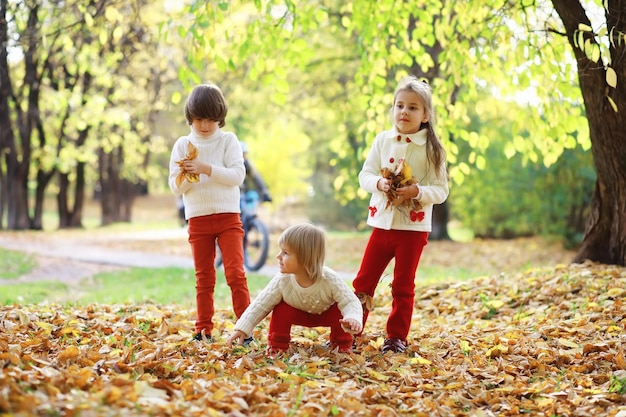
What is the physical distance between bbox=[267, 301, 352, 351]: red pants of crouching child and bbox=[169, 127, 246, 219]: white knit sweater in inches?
30.7

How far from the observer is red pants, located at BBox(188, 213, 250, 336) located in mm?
4211

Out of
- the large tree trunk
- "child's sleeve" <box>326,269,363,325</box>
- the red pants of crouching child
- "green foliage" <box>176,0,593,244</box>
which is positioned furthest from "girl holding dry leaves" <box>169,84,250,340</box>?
the large tree trunk

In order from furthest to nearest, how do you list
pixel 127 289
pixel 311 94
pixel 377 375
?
pixel 311 94
pixel 127 289
pixel 377 375

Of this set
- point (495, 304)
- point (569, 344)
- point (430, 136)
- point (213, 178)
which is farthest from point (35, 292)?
point (569, 344)

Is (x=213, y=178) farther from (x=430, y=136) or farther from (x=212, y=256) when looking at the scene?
(x=430, y=136)

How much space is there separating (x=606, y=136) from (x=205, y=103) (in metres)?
3.64

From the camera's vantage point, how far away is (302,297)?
3789 millimetres

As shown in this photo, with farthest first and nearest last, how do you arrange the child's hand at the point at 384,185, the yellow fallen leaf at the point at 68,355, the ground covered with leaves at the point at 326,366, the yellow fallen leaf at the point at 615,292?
the yellow fallen leaf at the point at 615,292, the child's hand at the point at 384,185, the yellow fallen leaf at the point at 68,355, the ground covered with leaves at the point at 326,366

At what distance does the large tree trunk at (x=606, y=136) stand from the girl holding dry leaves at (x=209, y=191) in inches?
119

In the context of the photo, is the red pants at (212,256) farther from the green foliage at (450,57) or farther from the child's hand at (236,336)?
the green foliage at (450,57)

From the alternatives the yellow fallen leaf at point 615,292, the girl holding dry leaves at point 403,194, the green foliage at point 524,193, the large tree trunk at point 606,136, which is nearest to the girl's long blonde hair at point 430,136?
the girl holding dry leaves at point 403,194

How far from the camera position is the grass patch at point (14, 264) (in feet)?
29.2

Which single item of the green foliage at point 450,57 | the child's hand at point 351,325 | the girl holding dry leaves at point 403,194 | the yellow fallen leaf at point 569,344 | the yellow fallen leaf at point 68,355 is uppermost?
the green foliage at point 450,57

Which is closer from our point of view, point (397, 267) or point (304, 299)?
point (304, 299)
